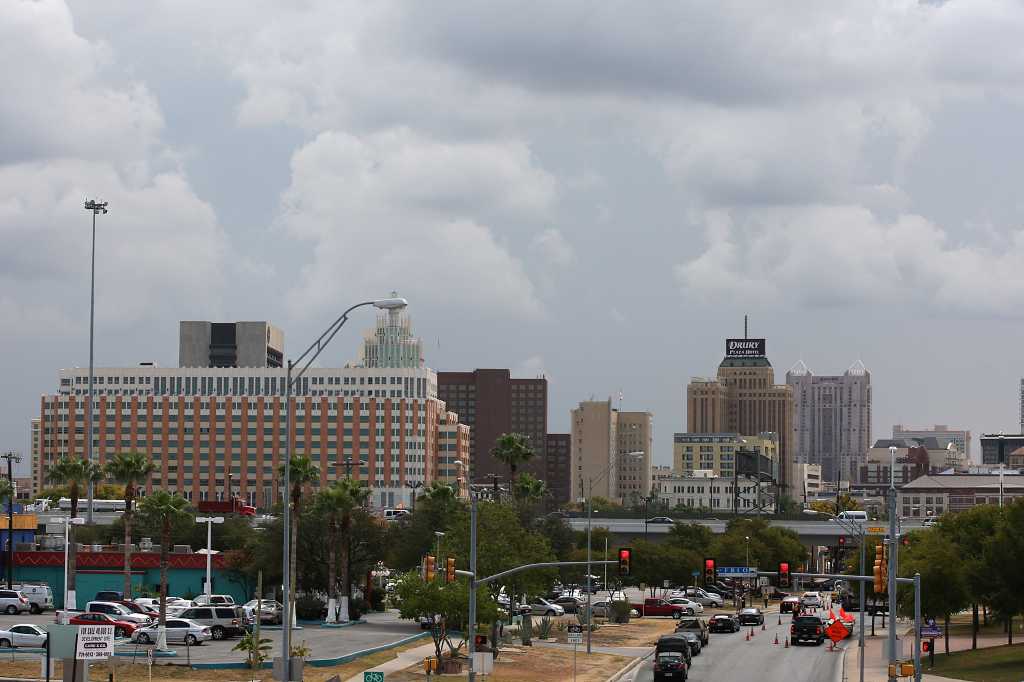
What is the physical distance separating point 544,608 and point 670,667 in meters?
48.9

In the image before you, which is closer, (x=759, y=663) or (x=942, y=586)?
(x=759, y=663)

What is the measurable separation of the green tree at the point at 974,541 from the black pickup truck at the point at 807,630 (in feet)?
29.3

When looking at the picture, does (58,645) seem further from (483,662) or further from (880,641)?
→ (880,641)

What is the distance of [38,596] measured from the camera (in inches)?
3996

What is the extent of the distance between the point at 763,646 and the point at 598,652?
1055cm

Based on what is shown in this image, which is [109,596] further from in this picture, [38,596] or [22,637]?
[22,637]

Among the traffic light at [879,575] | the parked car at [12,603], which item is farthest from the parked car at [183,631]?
the traffic light at [879,575]

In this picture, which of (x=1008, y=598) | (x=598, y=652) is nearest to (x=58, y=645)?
(x=598, y=652)

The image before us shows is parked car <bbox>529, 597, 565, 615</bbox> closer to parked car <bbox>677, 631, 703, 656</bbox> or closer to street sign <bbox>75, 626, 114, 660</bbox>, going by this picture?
parked car <bbox>677, 631, 703, 656</bbox>

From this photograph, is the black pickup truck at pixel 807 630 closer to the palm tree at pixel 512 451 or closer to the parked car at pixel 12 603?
the palm tree at pixel 512 451

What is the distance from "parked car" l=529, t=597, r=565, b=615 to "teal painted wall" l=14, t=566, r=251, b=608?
841 inches

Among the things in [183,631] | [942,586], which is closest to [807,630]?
[942,586]

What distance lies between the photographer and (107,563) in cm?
10962

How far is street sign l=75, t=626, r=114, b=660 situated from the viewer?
49472 millimetres
